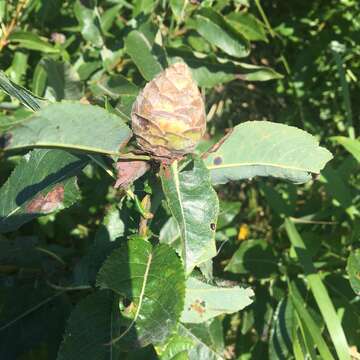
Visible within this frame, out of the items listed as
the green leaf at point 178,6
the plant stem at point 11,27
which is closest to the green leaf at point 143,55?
the green leaf at point 178,6

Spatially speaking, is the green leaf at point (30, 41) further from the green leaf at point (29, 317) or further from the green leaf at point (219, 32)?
the green leaf at point (29, 317)

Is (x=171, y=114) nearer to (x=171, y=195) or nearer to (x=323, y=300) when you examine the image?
(x=171, y=195)

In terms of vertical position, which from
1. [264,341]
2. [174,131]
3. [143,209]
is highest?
[174,131]

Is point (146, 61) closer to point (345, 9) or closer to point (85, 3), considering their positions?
point (85, 3)

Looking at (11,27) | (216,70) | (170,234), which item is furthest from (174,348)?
(11,27)

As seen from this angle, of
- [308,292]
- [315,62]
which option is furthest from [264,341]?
[315,62]

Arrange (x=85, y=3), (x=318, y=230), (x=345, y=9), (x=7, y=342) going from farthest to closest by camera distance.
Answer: (x=345, y=9) < (x=318, y=230) < (x=85, y=3) < (x=7, y=342)

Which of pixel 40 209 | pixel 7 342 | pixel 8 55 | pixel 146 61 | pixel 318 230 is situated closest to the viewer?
pixel 40 209
